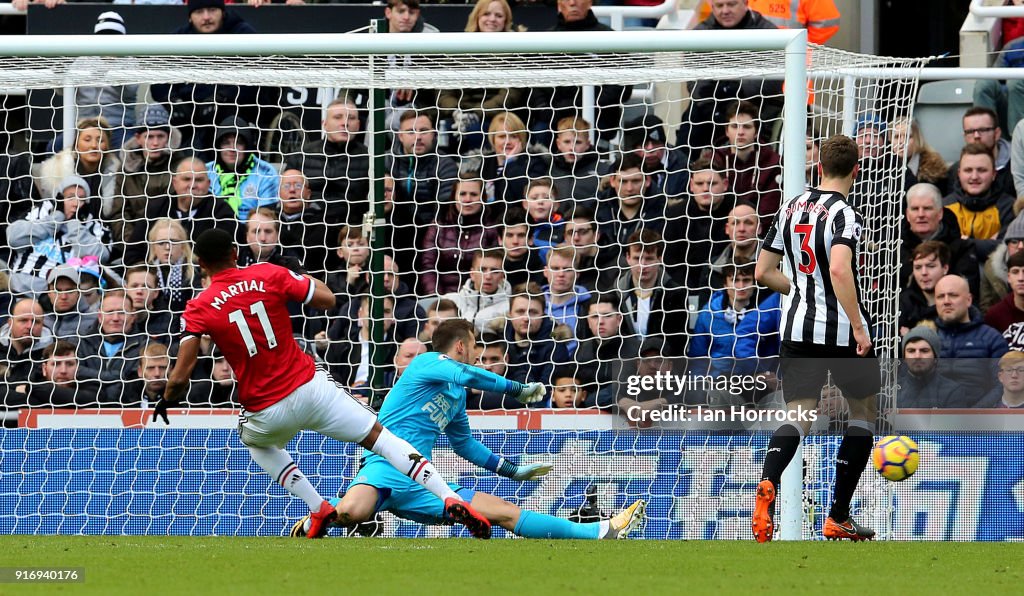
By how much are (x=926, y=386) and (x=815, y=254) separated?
2.00 meters

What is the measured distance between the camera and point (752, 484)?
866cm

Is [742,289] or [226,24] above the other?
[226,24]

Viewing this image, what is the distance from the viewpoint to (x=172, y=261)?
386 inches

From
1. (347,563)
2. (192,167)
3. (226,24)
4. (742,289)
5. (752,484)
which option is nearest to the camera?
(347,563)

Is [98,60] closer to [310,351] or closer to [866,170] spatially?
[310,351]

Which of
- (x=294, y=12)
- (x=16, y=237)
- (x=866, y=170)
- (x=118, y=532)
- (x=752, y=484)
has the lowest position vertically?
(x=118, y=532)

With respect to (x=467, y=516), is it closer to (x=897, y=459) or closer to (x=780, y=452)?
(x=780, y=452)

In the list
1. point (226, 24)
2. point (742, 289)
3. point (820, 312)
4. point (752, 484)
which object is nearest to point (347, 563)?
point (820, 312)

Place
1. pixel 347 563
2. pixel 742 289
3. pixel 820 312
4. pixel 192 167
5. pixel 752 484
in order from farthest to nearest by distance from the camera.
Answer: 1. pixel 192 167
2. pixel 742 289
3. pixel 752 484
4. pixel 820 312
5. pixel 347 563

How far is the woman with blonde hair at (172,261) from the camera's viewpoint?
983cm

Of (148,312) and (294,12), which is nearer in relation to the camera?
(148,312)

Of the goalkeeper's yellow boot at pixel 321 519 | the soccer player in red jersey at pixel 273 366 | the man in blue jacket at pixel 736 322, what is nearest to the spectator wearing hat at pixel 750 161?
Answer: the man in blue jacket at pixel 736 322

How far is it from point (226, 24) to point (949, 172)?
5.10 m

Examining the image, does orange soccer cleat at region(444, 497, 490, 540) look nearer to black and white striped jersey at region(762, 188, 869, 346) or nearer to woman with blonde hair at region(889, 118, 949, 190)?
black and white striped jersey at region(762, 188, 869, 346)
